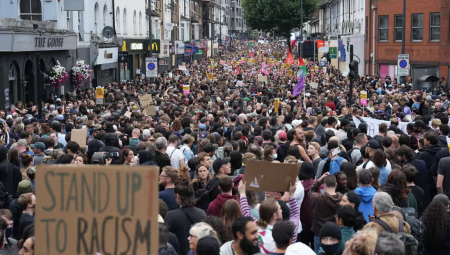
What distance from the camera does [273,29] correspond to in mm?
92875

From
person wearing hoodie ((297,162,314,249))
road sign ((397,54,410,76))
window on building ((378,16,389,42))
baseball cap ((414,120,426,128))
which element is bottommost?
person wearing hoodie ((297,162,314,249))

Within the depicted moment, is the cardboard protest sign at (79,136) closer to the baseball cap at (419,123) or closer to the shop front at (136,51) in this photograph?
the baseball cap at (419,123)

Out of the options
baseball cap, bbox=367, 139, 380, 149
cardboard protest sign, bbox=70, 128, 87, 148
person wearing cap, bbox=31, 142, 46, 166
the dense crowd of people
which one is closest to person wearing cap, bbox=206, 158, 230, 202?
the dense crowd of people

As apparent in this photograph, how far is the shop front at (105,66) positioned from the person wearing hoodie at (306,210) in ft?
96.9

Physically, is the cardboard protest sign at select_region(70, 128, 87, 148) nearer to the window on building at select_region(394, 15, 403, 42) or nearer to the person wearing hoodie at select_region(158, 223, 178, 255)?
the person wearing hoodie at select_region(158, 223, 178, 255)

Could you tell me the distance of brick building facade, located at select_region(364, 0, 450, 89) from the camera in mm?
38188

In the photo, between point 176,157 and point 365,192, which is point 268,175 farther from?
point 176,157

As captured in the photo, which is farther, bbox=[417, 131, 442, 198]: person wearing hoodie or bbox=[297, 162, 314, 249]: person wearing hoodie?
bbox=[417, 131, 442, 198]: person wearing hoodie

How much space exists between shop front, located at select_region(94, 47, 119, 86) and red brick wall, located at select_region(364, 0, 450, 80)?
54.6 feet

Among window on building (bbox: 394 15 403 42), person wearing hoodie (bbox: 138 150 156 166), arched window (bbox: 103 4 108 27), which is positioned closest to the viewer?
person wearing hoodie (bbox: 138 150 156 166)

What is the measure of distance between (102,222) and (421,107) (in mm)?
16483

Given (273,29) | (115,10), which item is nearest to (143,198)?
(115,10)

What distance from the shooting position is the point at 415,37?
4056 cm

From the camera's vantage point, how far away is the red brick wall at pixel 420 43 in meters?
38.0
